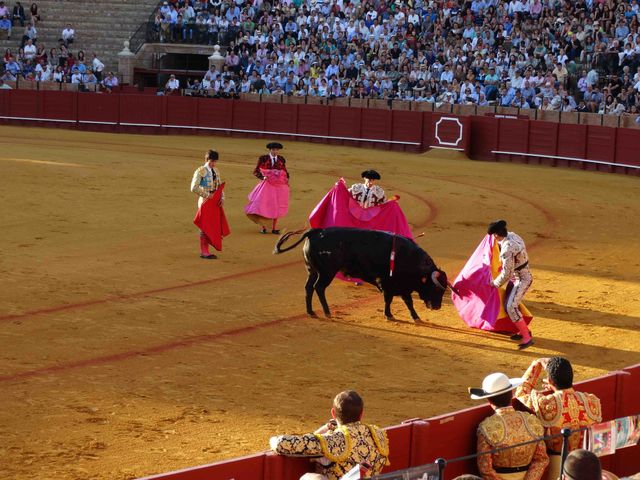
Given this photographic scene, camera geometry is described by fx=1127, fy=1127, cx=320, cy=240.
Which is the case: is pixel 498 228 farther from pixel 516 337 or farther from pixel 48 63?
pixel 48 63

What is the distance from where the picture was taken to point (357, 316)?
420 inches

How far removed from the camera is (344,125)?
94.9 feet

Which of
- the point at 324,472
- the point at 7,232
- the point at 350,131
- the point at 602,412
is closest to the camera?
the point at 324,472

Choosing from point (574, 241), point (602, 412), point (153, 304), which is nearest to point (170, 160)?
point (574, 241)

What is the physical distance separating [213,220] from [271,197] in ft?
6.91

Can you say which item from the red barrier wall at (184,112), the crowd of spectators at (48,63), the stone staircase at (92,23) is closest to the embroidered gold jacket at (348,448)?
the red barrier wall at (184,112)

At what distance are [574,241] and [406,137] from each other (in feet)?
43.1

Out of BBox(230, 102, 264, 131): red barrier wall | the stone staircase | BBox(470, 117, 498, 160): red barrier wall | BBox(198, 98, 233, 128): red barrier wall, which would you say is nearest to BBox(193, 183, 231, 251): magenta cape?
BBox(470, 117, 498, 160): red barrier wall

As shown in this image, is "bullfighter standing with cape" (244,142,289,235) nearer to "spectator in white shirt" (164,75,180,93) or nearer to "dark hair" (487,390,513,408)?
"dark hair" (487,390,513,408)

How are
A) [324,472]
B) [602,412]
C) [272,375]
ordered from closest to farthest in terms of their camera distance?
[324,472]
[602,412]
[272,375]

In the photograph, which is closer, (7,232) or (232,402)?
(232,402)

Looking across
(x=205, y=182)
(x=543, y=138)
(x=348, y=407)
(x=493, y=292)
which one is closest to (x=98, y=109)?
(x=543, y=138)

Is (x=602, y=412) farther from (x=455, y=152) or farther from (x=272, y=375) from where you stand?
(x=455, y=152)

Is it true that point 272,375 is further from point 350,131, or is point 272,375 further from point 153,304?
point 350,131
